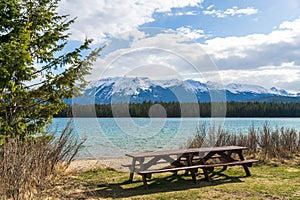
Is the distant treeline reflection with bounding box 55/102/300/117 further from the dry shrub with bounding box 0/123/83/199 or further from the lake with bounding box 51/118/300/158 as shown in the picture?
the dry shrub with bounding box 0/123/83/199

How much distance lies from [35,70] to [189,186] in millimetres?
3697

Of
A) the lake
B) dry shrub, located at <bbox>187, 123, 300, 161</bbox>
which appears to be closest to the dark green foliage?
the lake

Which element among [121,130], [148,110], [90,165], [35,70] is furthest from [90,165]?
[148,110]

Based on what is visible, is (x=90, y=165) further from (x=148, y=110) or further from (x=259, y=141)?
(x=148, y=110)

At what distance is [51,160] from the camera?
19.9 feet

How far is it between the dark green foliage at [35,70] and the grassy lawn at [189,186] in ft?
4.78

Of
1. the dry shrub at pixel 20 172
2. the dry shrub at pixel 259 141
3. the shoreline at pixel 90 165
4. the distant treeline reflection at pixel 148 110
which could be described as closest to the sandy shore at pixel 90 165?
the shoreline at pixel 90 165

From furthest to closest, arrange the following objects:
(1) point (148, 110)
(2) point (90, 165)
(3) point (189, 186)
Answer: (1) point (148, 110) < (2) point (90, 165) < (3) point (189, 186)

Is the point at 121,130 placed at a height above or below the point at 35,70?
below

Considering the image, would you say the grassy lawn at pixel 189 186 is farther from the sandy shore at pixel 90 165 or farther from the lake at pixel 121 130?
the lake at pixel 121 130

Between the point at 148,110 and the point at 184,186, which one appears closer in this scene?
A: the point at 184,186

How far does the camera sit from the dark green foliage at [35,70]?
561cm

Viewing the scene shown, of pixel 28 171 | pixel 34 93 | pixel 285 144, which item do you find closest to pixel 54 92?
pixel 34 93

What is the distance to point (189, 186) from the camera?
564cm
